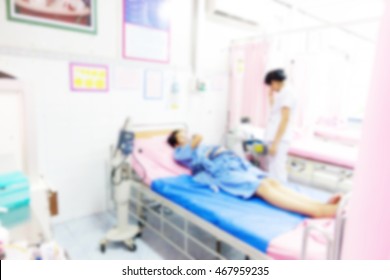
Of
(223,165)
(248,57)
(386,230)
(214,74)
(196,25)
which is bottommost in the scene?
(223,165)

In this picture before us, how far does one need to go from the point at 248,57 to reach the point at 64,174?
2556 mm

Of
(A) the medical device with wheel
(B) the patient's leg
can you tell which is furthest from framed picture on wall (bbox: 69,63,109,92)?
(B) the patient's leg

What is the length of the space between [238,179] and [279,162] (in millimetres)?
902

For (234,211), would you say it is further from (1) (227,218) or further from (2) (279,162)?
(2) (279,162)

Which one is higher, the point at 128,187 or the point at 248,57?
the point at 248,57

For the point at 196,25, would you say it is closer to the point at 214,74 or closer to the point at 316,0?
the point at 214,74

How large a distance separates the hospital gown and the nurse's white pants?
53 centimetres

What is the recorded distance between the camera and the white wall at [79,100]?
7.47 ft

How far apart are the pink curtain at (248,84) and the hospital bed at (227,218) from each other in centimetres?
140

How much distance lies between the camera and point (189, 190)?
214cm

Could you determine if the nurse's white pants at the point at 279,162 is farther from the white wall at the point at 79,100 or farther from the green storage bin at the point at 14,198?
the green storage bin at the point at 14,198

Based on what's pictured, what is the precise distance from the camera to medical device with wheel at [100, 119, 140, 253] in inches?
87.3

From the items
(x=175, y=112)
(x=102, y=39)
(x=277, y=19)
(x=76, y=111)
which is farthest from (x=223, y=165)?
(x=277, y=19)
